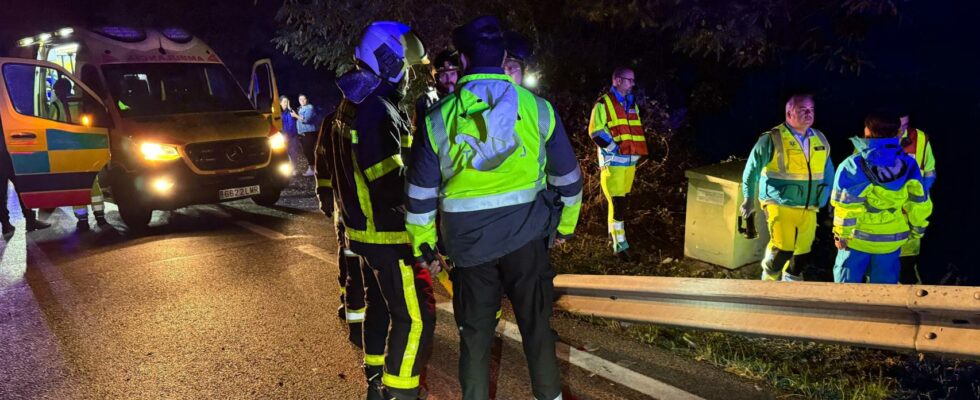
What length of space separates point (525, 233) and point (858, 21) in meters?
5.65

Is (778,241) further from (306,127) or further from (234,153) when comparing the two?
(306,127)

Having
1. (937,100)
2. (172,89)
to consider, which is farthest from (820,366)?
(172,89)

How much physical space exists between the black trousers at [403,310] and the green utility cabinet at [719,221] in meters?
3.21

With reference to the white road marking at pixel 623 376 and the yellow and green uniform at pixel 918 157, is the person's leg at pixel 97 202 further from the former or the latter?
the yellow and green uniform at pixel 918 157

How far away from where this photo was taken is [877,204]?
14.2 ft

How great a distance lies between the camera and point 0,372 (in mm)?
4129

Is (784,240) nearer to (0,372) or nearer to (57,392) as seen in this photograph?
(57,392)

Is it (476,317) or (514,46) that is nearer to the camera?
(476,317)

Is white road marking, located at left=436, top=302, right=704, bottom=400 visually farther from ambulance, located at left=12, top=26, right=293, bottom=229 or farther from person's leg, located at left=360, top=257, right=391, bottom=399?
ambulance, located at left=12, top=26, right=293, bottom=229

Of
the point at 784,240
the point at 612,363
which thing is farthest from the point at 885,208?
the point at 612,363

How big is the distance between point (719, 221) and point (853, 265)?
1294mm

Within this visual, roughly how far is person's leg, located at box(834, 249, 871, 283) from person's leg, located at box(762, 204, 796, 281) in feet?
1.15

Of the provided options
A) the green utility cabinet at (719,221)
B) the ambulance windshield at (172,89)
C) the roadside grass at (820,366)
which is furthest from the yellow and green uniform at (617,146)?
the ambulance windshield at (172,89)

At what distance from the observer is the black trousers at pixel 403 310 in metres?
3.23
